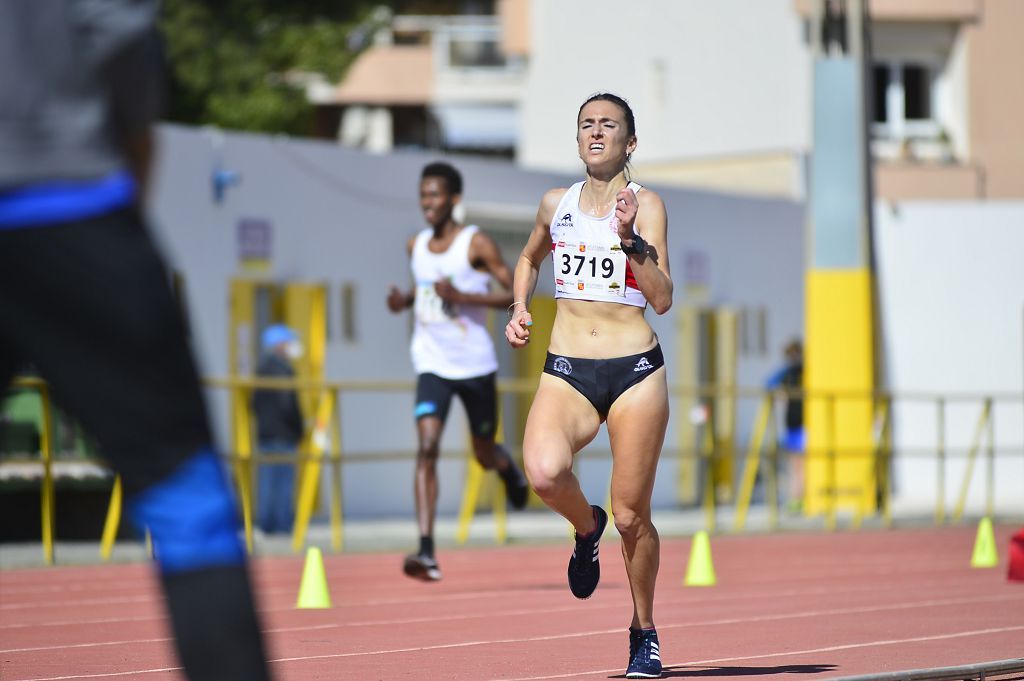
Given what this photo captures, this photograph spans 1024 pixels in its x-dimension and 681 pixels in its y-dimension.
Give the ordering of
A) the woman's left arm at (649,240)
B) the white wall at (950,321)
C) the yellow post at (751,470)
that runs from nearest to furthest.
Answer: the woman's left arm at (649,240)
the yellow post at (751,470)
the white wall at (950,321)

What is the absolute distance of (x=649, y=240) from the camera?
22.6 feet

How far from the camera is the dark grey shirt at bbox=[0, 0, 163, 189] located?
10.6ft

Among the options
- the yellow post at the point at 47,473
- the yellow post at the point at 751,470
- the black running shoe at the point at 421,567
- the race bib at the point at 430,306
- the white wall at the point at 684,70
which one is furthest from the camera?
the white wall at the point at 684,70

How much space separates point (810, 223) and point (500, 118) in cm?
3115

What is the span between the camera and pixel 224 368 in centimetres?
1917

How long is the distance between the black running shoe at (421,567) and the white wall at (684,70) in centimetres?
2508

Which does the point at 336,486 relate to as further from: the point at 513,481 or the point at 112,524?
the point at 513,481

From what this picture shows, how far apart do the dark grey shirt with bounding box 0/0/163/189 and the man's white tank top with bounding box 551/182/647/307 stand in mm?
3816

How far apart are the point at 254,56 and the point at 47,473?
31.3 m

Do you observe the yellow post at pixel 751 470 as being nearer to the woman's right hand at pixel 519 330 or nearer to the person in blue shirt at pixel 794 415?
the person in blue shirt at pixel 794 415

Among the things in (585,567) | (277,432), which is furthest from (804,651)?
(277,432)

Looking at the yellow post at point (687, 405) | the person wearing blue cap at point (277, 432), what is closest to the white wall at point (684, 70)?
the yellow post at point (687, 405)

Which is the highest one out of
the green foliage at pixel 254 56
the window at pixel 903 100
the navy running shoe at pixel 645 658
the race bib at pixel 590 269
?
the green foliage at pixel 254 56

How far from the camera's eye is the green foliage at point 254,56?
139 feet
